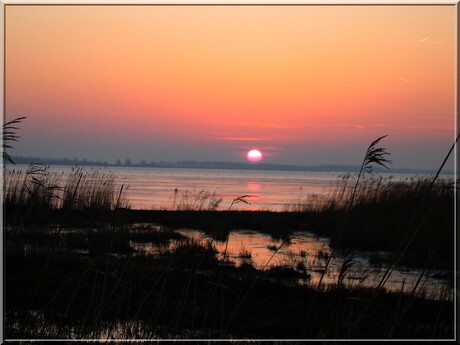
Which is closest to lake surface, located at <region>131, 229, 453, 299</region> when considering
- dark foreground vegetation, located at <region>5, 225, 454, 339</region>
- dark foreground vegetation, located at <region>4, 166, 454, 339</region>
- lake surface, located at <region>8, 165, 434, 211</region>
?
dark foreground vegetation, located at <region>4, 166, 454, 339</region>

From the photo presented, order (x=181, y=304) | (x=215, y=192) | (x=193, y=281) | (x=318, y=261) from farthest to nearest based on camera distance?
(x=215, y=192) < (x=318, y=261) < (x=193, y=281) < (x=181, y=304)

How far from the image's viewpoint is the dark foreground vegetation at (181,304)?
3.96m

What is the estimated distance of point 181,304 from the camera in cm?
461

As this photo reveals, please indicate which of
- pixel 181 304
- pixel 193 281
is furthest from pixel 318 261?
pixel 181 304

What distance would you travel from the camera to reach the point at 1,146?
136 inches

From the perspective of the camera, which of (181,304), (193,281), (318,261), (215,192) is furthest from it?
(215,192)

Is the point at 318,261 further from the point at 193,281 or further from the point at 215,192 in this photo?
the point at 215,192

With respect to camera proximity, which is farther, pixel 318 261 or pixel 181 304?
pixel 318 261

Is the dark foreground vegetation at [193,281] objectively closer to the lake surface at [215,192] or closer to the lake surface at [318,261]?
the lake surface at [318,261]

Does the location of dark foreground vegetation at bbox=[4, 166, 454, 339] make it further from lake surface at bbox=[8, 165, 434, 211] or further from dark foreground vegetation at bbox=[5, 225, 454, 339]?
lake surface at bbox=[8, 165, 434, 211]

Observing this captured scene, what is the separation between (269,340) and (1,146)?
222cm

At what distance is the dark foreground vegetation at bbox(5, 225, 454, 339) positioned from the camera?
3957 millimetres

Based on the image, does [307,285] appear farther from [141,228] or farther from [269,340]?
[141,228]

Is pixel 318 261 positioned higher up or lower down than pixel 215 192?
lower down
